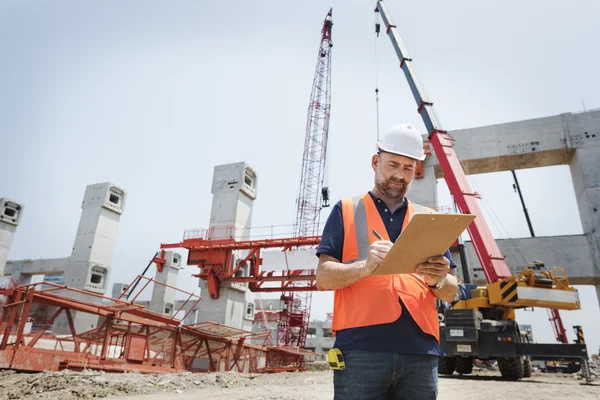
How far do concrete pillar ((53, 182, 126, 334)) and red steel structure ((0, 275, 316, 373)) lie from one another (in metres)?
6.18

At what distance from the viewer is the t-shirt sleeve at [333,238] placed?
6.23 feet

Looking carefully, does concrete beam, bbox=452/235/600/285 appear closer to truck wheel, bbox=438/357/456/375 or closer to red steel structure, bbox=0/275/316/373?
truck wheel, bbox=438/357/456/375

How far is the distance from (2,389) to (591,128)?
2032 centimetres

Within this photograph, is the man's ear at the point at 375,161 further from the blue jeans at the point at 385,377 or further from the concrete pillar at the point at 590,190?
the concrete pillar at the point at 590,190

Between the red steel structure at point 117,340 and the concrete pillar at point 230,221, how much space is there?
2.62 metres

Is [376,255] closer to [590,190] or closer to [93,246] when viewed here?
[590,190]

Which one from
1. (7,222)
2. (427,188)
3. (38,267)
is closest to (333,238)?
(427,188)

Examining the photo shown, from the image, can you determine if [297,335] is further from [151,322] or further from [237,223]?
[151,322]

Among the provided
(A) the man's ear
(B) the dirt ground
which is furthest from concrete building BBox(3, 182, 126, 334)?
(A) the man's ear

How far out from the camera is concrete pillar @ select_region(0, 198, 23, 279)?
24125 millimetres

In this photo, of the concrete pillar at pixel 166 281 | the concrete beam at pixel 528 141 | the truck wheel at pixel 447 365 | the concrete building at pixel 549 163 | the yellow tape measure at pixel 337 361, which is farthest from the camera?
the concrete pillar at pixel 166 281

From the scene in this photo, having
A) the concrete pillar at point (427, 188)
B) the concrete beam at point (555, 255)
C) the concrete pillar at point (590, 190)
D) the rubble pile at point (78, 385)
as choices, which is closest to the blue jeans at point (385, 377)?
the rubble pile at point (78, 385)

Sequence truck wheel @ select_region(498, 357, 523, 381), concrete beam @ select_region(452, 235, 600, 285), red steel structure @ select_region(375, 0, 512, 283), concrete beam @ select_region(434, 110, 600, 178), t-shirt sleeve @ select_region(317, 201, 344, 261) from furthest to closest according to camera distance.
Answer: concrete beam @ select_region(434, 110, 600, 178), concrete beam @ select_region(452, 235, 600, 285), red steel structure @ select_region(375, 0, 512, 283), truck wheel @ select_region(498, 357, 523, 381), t-shirt sleeve @ select_region(317, 201, 344, 261)

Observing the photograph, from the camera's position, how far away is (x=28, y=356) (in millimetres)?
7879
